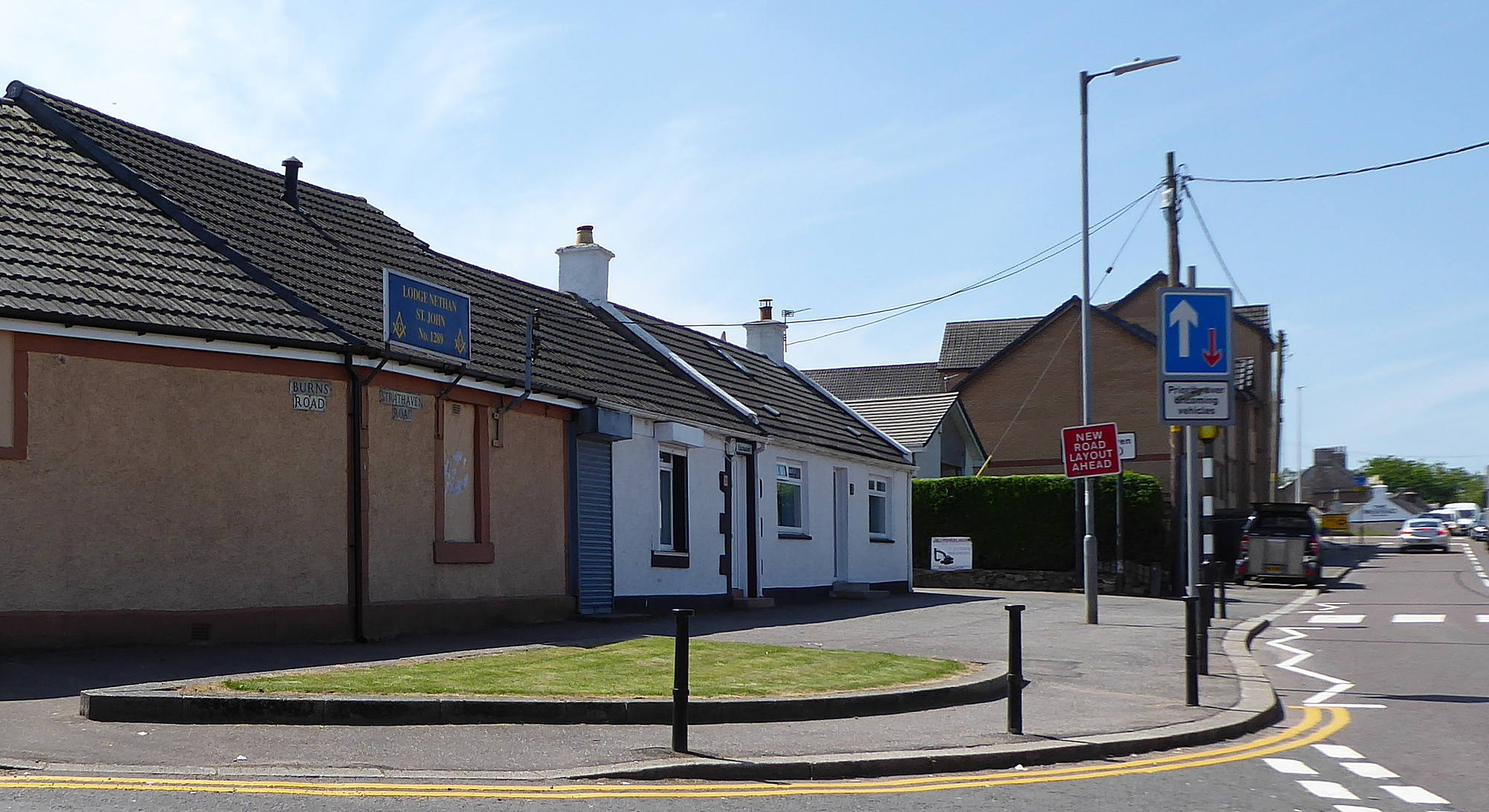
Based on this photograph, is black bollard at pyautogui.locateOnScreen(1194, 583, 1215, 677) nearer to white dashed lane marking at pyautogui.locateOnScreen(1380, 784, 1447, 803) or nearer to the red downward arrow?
the red downward arrow

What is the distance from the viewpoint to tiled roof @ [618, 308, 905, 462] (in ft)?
87.8

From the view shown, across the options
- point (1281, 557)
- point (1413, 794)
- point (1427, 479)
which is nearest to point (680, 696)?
point (1413, 794)

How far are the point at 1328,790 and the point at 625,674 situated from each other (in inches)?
227

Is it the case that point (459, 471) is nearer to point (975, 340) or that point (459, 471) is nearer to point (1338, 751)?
point (1338, 751)

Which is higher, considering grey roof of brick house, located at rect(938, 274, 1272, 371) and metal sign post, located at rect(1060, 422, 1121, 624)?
grey roof of brick house, located at rect(938, 274, 1272, 371)

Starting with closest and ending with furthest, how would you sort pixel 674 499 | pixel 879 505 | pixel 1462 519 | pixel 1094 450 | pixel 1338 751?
1. pixel 1338 751
2. pixel 1094 450
3. pixel 674 499
4. pixel 879 505
5. pixel 1462 519

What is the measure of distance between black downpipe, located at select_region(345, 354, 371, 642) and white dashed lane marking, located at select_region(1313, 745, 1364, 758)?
9518 millimetres

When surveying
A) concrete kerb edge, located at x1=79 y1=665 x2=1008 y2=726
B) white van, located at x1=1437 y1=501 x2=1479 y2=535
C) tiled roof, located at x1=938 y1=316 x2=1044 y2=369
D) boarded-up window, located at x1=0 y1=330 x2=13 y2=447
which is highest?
tiled roof, located at x1=938 y1=316 x2=1044 y2=369

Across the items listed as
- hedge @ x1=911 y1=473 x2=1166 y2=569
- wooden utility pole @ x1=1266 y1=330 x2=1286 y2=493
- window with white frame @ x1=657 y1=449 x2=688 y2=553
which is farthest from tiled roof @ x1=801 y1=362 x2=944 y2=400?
window with white frame @ x1=657 y1=449 x2=688 y2=553

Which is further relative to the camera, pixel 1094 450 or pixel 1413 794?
pixel 1094 450

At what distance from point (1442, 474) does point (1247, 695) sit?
589 feet

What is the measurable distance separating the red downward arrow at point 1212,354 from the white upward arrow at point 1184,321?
17cm

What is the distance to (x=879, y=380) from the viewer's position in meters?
83.4

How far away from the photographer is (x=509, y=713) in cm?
972
